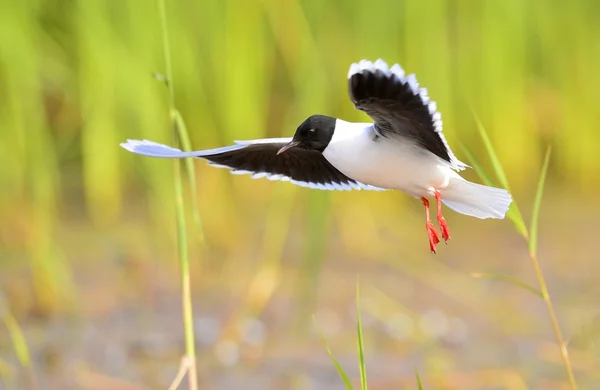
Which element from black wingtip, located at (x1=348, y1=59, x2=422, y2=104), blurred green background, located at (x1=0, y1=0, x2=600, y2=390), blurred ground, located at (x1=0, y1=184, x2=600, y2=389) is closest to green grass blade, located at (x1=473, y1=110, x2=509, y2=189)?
black wingtip, located at (x1=348, y1=59, x2=422, y2=104)

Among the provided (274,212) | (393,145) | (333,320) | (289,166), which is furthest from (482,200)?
(274,212)

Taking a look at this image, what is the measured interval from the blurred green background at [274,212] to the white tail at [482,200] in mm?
1390

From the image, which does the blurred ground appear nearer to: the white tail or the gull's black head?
the white tail

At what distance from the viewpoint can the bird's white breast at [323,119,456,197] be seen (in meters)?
1.14

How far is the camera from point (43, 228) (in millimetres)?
3184

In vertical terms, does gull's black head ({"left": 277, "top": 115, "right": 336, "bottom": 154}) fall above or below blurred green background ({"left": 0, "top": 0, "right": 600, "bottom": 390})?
above

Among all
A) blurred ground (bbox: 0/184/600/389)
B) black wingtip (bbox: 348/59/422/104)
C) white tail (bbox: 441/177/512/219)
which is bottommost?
blurred ground (bbox: 0/184/600/389)

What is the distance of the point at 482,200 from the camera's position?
139cm

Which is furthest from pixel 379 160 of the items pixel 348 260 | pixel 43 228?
pixel 348 260

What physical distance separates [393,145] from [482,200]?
0.20 metres

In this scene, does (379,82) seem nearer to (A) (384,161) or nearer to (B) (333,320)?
(A) (384,161)

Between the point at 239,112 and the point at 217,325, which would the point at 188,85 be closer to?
the point at 239,112

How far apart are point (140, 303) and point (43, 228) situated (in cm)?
59

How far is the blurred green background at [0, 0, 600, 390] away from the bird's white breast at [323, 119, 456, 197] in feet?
4.97
